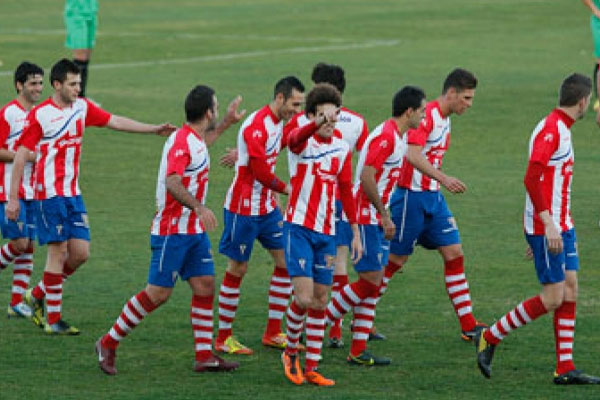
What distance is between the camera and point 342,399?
10.7m

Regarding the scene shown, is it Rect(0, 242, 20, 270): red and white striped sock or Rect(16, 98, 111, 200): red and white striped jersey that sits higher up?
Rect(16, 98, 111, 200): red and white striped jersey

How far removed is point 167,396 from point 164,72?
68.7 ft

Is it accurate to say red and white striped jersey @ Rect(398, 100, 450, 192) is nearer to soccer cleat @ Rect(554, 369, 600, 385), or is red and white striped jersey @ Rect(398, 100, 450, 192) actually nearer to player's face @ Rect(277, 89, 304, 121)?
player's face @ Rect(277, 89, 304, 121)

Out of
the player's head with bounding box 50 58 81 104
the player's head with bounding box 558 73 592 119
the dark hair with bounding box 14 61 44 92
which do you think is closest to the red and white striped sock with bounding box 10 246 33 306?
the dark hair with bounding box 14 61 44 92

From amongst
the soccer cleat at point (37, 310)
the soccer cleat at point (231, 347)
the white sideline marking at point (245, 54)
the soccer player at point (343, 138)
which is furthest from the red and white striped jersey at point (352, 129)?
the white sideline marking at point (245, 54)

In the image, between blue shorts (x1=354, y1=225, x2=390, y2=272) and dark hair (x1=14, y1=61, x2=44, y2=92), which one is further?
dark hair (x1=14, y1=61, x2=44, y2=92)

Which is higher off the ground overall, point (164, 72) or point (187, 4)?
point (187, 4)

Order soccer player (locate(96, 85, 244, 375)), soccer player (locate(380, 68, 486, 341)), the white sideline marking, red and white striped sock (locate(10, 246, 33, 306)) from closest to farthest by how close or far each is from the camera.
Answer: soccer player (locate(96, 85, 244, 375)), soccer player (locate(380, 68, 486, 341)), red and white striped sock (locate(10, 246, 33, 306)), the white sideline marking

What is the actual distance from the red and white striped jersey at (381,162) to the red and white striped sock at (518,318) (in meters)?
1.28

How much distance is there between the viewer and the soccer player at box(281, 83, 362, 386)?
11062mm

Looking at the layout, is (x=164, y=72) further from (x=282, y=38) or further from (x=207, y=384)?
(x=207, y=384)

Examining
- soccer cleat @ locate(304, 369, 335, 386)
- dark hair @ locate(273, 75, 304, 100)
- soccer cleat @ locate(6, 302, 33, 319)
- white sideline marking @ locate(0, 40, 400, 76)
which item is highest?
white sideline marking @ locate(0, 40, 400, 76)

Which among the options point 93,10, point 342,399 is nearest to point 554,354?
point 342,399

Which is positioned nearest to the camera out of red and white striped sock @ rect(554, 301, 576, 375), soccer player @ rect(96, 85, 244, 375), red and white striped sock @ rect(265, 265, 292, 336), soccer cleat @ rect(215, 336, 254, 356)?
red and white striped sock @ rect(554, 301, 576, 375)
